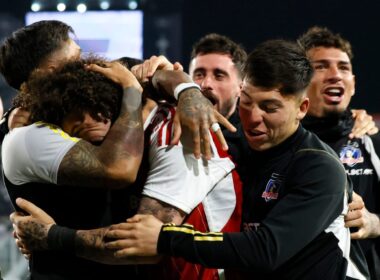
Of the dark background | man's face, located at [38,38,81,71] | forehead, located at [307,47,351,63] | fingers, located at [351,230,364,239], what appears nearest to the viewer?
fingers, located at [351,230,364,239]

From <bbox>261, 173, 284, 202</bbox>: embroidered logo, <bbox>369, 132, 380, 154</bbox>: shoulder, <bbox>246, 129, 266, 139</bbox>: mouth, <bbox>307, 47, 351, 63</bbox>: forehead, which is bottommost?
<bbox>369, 132, 380, 154</bbox>: shoulder

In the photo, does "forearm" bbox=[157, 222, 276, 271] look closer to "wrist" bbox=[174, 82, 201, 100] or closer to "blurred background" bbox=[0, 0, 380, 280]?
"wrist" bbox=[174, 82, 201, 100]

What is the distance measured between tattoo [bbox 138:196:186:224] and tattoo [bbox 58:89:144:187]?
85mm

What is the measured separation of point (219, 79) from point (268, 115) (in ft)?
5.10

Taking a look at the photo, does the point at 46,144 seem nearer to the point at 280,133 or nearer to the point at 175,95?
the point at 175,95

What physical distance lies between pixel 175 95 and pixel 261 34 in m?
7.11

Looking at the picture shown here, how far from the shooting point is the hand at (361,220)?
2.21 metres

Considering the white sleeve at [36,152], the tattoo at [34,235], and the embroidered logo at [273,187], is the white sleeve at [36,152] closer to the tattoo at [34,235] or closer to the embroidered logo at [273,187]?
the tattoo at [34,235]

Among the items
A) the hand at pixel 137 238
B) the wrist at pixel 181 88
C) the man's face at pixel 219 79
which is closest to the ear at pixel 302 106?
the wrist at pixel 181 88

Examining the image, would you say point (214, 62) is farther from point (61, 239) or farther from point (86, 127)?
point (61, 239)

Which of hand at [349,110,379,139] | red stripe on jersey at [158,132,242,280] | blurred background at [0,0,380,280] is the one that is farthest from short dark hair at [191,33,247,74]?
blurred background at [0,0,380,280]

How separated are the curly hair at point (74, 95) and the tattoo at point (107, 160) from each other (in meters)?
0.09

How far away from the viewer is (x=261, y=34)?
29.1 ft

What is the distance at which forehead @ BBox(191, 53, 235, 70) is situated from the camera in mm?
3441
